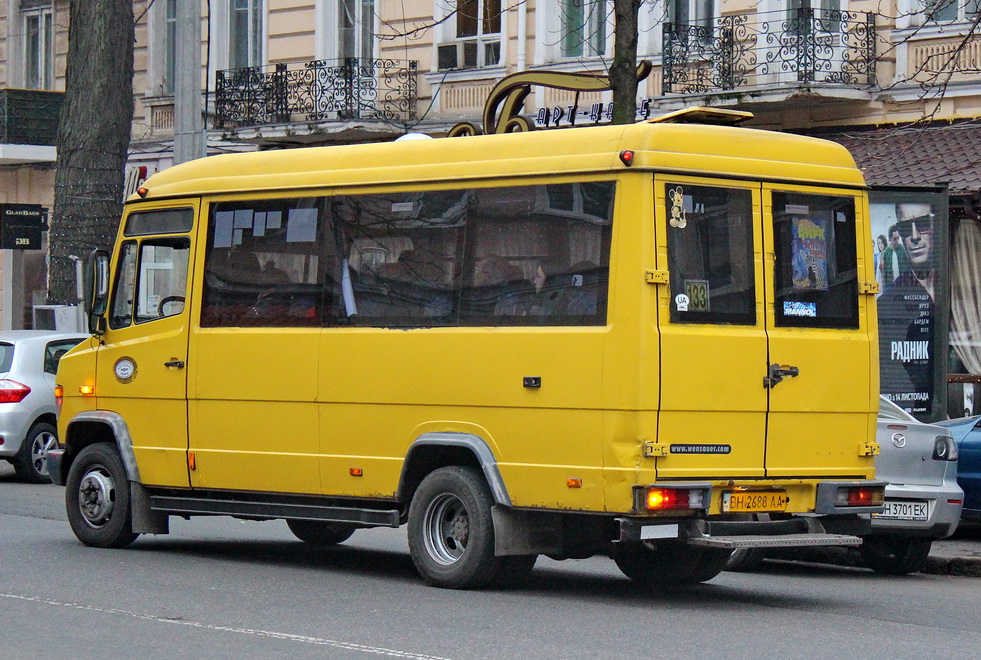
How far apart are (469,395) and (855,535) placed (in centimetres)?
261

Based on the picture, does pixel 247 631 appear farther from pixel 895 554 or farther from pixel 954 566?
pixel 954 566

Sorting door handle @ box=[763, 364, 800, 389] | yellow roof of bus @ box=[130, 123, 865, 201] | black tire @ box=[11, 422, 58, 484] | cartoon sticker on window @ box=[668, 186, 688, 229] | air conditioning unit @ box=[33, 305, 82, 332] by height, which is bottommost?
black tire @ box=[11, 422, 58, 484]

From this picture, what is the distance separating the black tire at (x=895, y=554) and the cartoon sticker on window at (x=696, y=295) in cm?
343

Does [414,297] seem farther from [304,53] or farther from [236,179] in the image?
[304,53]

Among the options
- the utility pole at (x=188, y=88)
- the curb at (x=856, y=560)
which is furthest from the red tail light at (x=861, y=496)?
the utility pole at (x=188, y=88)

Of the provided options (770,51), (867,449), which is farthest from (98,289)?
(770,51)

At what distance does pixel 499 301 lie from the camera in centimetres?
970

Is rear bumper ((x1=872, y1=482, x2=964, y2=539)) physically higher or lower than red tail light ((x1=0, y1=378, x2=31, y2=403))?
lower

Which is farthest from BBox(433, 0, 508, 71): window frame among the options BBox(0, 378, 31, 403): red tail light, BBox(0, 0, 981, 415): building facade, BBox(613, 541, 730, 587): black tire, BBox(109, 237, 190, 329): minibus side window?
BBox(613, 541, 730, 587): black tire

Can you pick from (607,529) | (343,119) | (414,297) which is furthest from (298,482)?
(343,119)

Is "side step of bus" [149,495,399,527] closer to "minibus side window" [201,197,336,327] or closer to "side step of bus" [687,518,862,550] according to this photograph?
"minibus side window" [201,197,336,327]

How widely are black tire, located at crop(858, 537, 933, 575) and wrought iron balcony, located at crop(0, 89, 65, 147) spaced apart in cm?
2122

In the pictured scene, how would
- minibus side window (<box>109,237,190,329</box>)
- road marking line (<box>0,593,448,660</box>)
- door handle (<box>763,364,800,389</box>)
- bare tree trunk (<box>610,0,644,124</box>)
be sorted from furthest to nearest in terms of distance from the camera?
bare tree trunk (<box>610,0,644,124</box>)
minibus side window (<box>109,237,190,329</box>)
door handle (<box>763,364,800,389</box>)
road marking line (<box>0,593,448,660</box>)

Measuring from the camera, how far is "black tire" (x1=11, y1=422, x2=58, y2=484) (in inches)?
716
